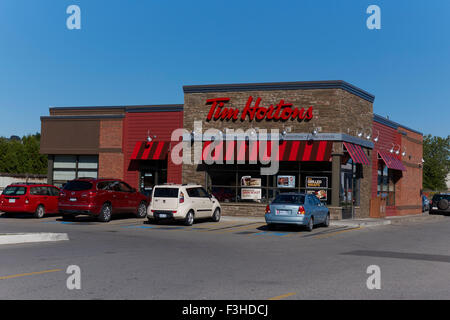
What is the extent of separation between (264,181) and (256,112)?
3.67 m

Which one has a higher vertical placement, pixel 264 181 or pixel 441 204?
pixel 264 181

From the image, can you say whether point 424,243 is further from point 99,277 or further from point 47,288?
point 47,288

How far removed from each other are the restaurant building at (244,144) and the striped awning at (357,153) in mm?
75

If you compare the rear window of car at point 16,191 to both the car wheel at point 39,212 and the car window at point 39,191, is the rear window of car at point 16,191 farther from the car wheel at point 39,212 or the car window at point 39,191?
the car wheel at point 39,212

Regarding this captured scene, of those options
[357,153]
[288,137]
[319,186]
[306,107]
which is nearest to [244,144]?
[288,137]

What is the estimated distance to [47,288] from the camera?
8.66 metres

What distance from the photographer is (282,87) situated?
2956cm

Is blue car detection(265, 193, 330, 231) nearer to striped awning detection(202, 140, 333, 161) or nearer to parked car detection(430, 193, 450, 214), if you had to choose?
striped awning detection(202, 140, 333, 161)

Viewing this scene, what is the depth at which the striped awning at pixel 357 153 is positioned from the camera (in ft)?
94.3

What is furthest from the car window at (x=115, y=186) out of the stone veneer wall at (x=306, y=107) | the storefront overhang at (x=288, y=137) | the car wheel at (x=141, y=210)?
the storefront overhang at (x=288, y=137)

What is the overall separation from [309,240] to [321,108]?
12.2 meters

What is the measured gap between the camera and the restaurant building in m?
28.9

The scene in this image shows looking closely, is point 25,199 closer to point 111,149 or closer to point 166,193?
point 166,193
